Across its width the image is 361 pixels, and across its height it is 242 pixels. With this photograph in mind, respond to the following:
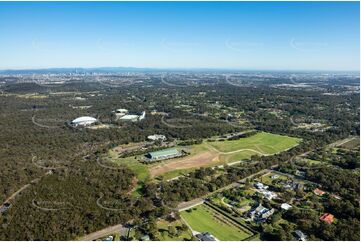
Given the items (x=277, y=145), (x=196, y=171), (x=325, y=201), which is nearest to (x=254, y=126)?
(x=277, y=145)

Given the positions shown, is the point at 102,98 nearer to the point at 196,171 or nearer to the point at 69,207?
the point at 196,171

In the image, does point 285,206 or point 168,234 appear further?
point 285,206

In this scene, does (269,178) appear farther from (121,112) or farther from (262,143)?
(121,112)

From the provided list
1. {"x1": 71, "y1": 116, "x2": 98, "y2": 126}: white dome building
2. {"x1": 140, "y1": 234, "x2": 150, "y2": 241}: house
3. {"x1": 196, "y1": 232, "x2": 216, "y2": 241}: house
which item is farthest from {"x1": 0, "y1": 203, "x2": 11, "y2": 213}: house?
{"x1": 71, "y1": 116, "x2": 98, "y2": 126}: white dome building

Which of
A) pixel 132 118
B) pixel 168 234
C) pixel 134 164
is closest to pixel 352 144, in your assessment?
pixel 134 164

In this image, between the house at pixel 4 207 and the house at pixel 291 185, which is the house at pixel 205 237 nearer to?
the house at pixel 291 185

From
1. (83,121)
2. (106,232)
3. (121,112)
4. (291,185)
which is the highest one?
(83,121)
